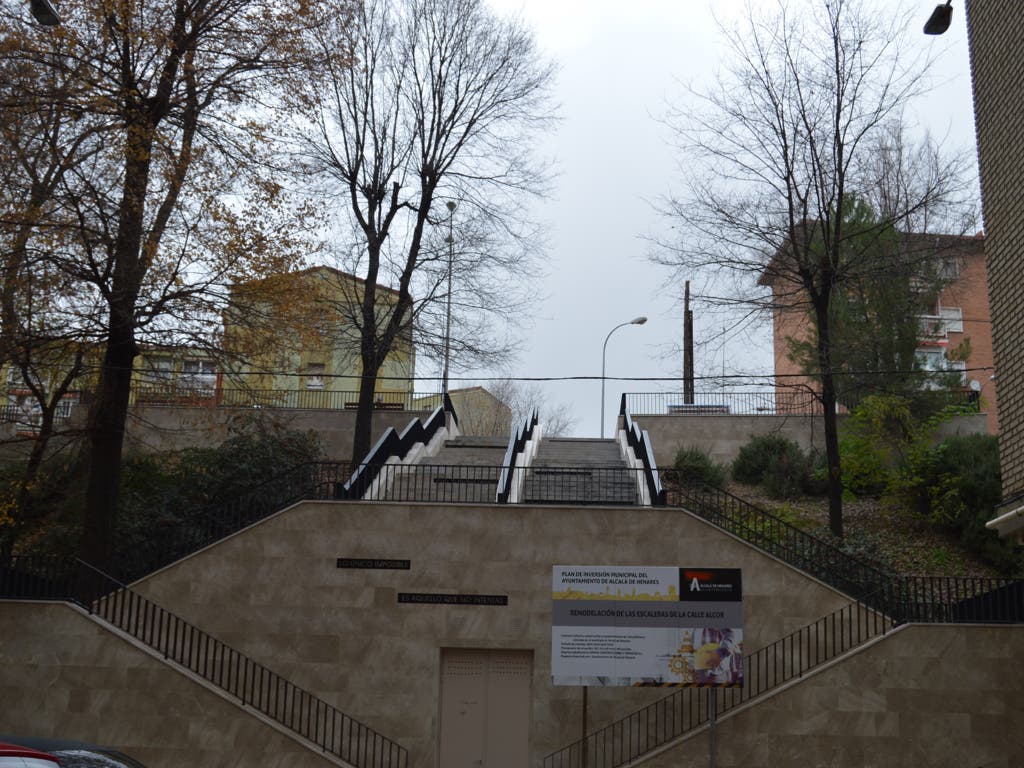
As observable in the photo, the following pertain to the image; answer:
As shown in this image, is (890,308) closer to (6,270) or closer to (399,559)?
(399,559)

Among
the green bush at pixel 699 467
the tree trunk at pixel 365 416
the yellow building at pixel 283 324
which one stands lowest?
the green bush at pixel 699 467

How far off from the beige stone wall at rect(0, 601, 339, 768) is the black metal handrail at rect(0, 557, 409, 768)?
32 centimetres

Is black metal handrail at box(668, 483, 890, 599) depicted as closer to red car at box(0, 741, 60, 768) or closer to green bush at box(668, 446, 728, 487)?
green bush at box(668, 446, 728, 487)

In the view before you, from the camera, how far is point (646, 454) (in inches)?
862

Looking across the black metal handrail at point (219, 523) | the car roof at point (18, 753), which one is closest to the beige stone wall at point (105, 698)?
the black metal handrail at point (219, 523)

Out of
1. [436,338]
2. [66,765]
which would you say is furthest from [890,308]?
[66,765]

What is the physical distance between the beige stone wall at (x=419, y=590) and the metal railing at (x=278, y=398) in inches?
182

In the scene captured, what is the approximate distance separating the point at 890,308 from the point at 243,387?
18322mm

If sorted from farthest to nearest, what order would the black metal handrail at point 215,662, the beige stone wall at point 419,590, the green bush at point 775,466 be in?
the green bush at point 775,466
the beige stone wall at point 419,590
the black metal handrail at point 215,662

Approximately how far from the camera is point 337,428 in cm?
3009

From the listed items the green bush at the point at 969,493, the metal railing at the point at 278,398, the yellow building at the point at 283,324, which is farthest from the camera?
the metal railing at the point at 278,398

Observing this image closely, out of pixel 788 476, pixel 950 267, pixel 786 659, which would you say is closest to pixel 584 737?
pixel 786 659

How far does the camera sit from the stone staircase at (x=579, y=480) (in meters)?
20.7

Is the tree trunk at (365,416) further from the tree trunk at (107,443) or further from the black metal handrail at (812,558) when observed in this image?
the black metal handrail at (812,558)
